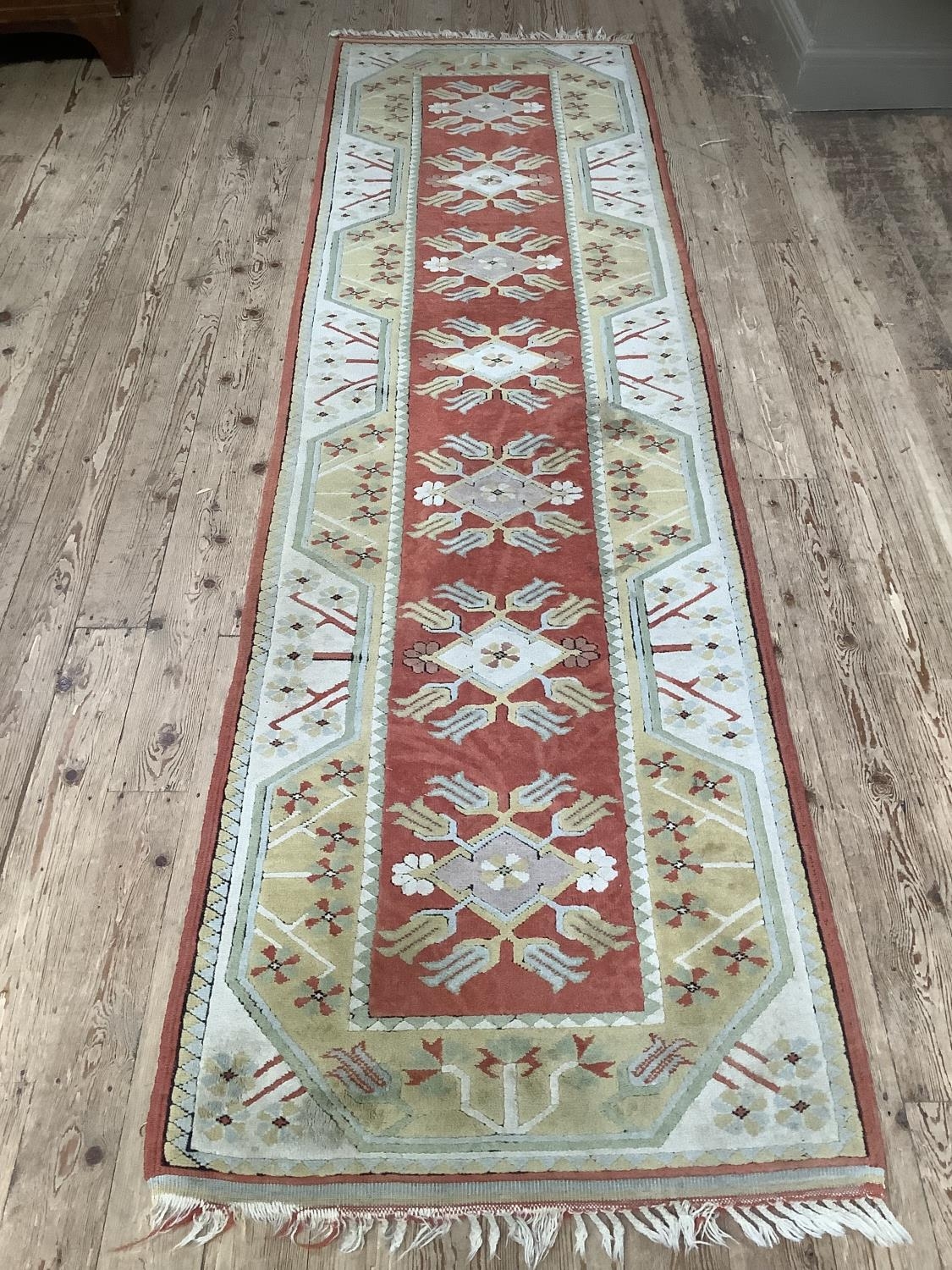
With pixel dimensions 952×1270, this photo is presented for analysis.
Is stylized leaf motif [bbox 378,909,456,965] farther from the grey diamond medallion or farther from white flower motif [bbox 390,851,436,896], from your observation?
the grey diamond medallion

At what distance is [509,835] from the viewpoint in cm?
167

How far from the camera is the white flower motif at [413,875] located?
1.61 metres

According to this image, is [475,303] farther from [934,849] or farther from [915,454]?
[934,849]

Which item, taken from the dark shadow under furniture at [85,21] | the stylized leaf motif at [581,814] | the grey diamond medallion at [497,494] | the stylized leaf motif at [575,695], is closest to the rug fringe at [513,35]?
the dark shadow under furniture at [85,21]

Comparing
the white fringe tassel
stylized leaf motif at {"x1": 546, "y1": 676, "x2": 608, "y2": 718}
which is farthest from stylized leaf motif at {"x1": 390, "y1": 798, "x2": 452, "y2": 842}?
the white fringe tassel

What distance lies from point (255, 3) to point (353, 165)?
1.12m

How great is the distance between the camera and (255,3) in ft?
12.3

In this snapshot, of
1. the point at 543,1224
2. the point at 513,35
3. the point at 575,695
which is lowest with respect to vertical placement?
the point at 543,1224

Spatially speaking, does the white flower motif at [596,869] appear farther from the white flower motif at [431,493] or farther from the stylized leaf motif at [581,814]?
the white flower motif at [431,493]

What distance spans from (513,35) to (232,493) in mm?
2096

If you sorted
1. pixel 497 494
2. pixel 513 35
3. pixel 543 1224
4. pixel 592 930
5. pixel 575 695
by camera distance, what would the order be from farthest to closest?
pixel 513 35 < pixel 497 494 < pixel 575 695 < pixel 592 930 < pixel 543 1224

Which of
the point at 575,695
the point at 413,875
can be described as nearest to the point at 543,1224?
the point at 413,875

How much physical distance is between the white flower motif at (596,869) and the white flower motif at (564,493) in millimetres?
731

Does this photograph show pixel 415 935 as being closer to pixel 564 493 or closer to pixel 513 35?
pixel 564 493
